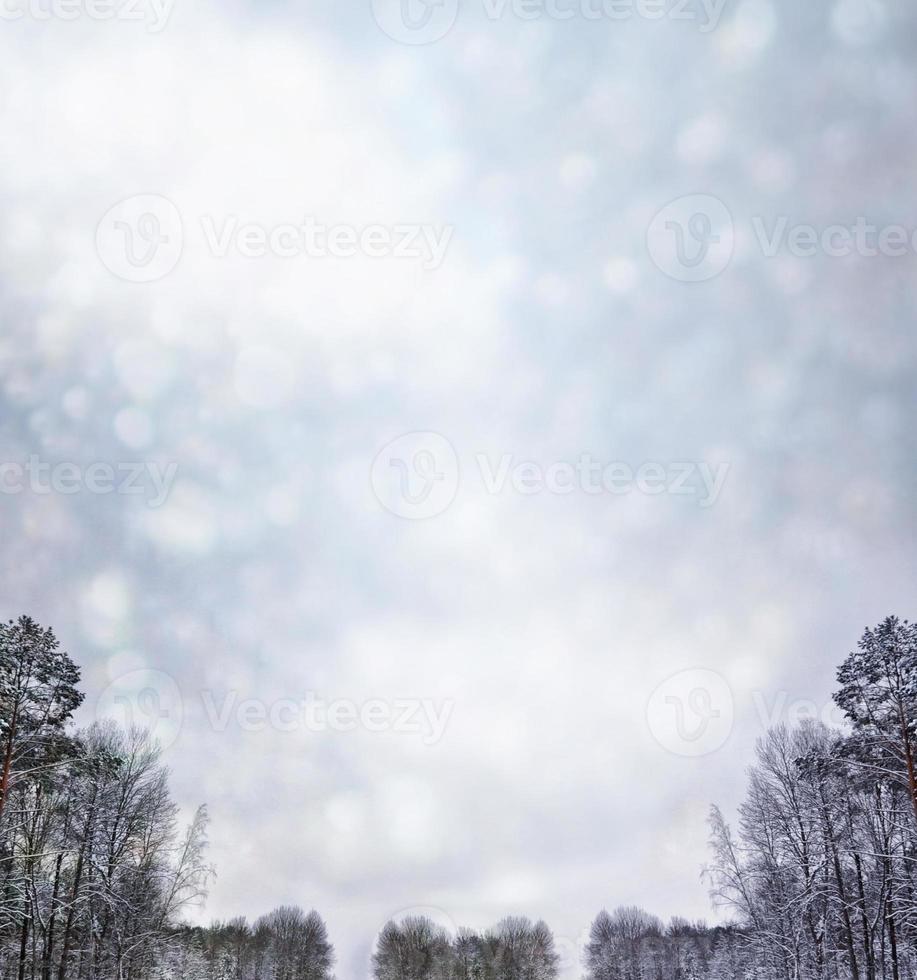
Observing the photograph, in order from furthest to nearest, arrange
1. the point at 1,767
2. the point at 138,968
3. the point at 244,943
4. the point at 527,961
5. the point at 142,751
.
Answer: the point at 244,943
the point at 527,961
the point at 142,751
the point at 138,968
the point at 1,767

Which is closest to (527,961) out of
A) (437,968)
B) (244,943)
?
(437,968)

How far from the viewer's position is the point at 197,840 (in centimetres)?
3738

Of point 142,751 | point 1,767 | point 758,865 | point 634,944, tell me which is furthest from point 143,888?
point 634,944

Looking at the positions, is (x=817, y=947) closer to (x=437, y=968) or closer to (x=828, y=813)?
(x=828, y=813)

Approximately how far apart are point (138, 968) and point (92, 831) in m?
7.43

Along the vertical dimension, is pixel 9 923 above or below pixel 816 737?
below

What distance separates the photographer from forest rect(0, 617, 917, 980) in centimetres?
2408

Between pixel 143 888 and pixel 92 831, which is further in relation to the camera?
pixel 143 888

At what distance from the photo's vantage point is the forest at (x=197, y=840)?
24.1 metres

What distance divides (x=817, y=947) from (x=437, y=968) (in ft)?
→ 301

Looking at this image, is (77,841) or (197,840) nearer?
(77,841)

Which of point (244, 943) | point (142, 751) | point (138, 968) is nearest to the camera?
point (138, 968)

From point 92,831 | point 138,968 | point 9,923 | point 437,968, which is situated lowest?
point 437,968

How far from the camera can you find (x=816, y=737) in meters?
40.3
